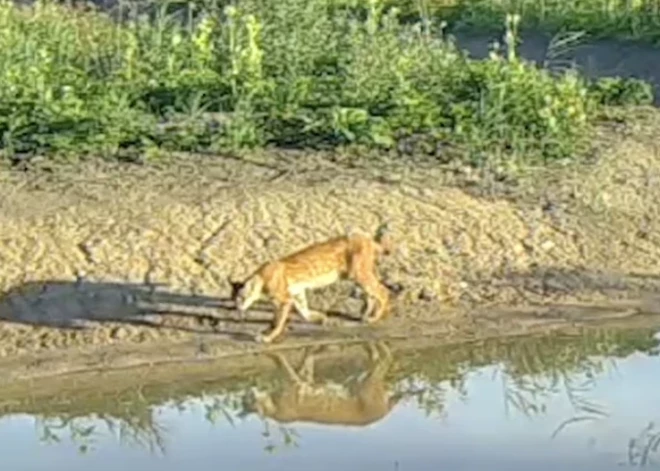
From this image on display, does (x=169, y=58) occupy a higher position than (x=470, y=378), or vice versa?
(x=169, y=58)

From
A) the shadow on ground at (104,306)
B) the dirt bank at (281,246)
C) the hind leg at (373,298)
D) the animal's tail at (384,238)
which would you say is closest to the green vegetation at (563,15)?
the dirt bank at (281,246)

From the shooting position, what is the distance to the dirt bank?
10750 millimetres

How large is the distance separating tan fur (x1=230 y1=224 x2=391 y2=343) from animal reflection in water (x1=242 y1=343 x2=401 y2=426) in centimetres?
38

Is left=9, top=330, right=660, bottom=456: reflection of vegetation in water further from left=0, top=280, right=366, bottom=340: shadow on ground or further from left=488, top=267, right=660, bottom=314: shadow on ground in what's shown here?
left=0, top=280, right=366, bottom=340: shadow on ground

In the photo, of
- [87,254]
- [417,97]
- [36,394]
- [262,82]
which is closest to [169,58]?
[262,82]

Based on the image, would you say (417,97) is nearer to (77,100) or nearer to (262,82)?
(262,82)

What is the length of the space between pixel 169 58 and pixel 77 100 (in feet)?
3.85

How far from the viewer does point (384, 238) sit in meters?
11.4

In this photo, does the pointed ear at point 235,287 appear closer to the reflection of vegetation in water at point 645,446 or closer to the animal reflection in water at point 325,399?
the animal reflection in water at point 325,399

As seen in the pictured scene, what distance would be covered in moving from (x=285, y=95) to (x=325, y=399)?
383 cm

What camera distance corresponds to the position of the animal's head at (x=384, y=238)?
36.5 feet

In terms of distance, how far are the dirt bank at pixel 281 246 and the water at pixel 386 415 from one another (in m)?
0.47

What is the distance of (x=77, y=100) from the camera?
12.7m

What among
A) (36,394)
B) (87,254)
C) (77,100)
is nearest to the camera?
(36,394)
